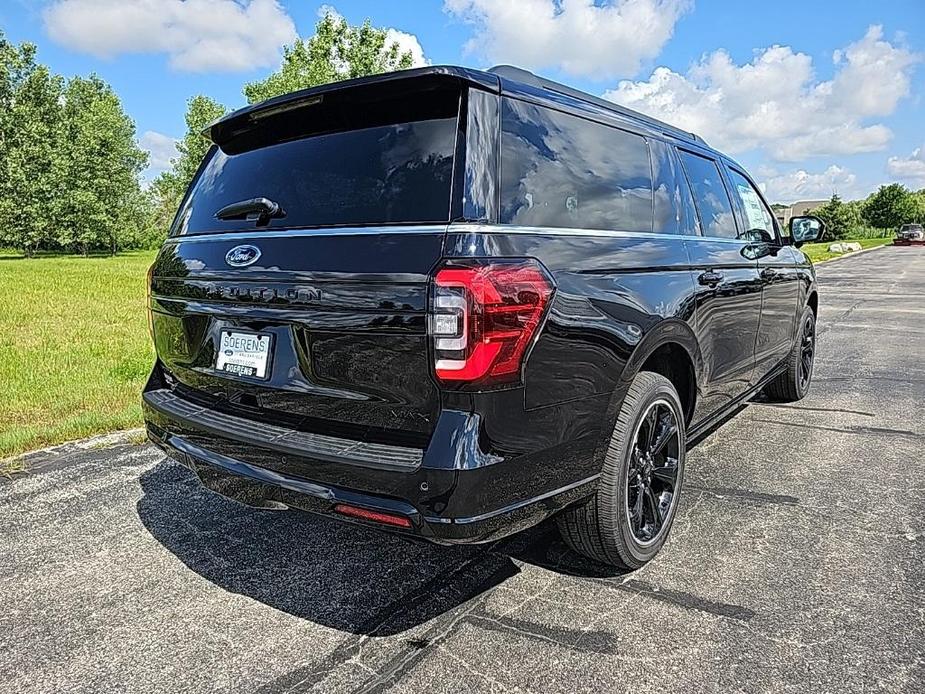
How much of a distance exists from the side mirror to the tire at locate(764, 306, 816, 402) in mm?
570

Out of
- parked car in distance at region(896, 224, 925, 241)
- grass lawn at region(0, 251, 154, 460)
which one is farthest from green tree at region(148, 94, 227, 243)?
parked car in distance at region(896, 224, 925, 241)

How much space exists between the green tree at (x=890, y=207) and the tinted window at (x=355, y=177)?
91451 millimetres

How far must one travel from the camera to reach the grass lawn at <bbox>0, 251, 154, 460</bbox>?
499cm

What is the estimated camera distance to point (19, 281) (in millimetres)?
19219

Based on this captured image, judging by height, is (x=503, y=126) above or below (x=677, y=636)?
above

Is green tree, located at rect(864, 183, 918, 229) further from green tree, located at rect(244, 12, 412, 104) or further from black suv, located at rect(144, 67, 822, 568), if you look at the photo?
black suv, located at rect(144, 67, 822, 568)

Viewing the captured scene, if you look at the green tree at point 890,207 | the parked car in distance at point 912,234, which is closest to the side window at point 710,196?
the parked car in distance at point 912,234

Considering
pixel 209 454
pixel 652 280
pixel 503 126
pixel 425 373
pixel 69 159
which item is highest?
pixel 69 159

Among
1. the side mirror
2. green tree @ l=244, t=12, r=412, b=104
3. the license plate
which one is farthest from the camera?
green tree @ l=244, t=12, r=412, b=104

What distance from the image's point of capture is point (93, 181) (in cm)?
4103

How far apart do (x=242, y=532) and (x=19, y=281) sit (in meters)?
19.4

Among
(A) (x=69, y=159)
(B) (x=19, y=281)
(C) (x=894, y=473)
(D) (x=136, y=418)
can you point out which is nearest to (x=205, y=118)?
(A) (x=69, y=159)

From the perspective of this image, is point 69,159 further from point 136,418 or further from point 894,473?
point 894,473

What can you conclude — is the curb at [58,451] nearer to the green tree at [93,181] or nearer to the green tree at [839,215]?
the green tree at [93,181]
